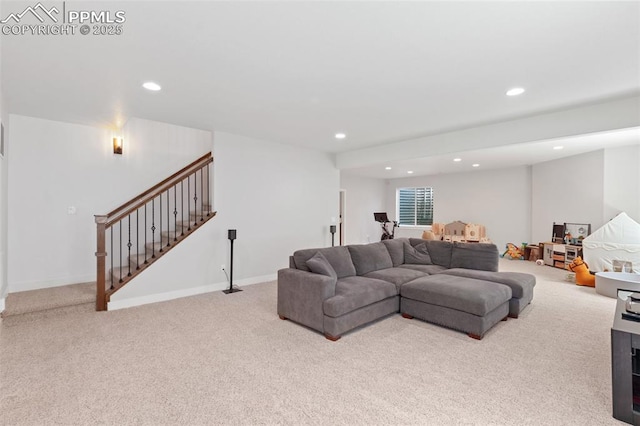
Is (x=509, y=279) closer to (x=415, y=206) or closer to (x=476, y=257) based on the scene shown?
(x=476, y=257)

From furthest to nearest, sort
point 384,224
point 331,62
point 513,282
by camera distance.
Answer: point 384,224 → point 513,282 → point 331,62

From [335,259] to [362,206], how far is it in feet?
21.0

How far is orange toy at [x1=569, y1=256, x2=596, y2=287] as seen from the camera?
5.32 metres

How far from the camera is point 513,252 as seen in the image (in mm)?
8195

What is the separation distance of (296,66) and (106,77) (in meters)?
1.88

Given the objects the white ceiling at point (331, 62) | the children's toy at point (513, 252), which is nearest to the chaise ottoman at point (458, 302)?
the white ceiling at point (331, 62)

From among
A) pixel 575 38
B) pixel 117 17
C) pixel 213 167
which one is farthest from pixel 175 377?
pixel 575 38

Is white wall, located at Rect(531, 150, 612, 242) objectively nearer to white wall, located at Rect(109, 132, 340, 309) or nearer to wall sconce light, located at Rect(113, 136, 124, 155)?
white wall, located at Rect(109, 132, 340, 309)

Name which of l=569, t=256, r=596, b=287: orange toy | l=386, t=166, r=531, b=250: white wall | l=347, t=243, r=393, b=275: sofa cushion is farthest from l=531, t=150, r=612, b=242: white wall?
l=347, t=243, r=393, b=275: sofa cushion

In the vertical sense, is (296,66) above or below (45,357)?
above

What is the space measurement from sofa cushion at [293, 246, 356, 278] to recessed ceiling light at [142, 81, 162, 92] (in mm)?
2373

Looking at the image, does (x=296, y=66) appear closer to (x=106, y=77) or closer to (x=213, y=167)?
(x=106, y=77)

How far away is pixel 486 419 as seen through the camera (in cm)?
197

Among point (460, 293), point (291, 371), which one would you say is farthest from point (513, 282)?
point (291, 371)
